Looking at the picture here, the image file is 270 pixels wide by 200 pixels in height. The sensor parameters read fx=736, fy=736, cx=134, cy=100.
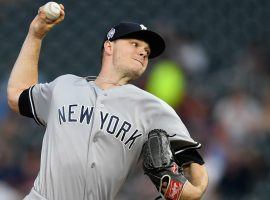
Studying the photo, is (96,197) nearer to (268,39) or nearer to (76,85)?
(76,85)

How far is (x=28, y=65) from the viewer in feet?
10.3

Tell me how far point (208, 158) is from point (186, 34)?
115 centimetres

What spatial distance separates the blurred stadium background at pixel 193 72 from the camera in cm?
492

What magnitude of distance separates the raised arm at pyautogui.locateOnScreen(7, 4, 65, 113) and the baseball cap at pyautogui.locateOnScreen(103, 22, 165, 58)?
24 cm

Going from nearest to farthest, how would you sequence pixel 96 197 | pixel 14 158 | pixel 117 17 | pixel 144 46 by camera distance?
pixel 96 197 → pixel 144 46 → pixel 14 158 → pixel 117 17

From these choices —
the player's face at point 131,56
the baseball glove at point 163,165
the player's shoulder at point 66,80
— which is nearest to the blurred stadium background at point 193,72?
the player's shoulder at point 66,80

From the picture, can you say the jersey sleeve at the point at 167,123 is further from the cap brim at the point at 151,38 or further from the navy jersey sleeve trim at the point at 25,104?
the navy jersey sleeve trim at the point at 25,104

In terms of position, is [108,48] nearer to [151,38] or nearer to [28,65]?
[151,38]

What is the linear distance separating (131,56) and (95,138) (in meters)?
0.39

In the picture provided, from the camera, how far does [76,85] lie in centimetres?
300

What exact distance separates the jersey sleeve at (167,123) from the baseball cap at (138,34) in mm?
300

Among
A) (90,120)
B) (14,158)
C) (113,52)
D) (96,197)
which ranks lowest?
(14,158)

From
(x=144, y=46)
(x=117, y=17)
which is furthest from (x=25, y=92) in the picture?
(x=117, y=17)

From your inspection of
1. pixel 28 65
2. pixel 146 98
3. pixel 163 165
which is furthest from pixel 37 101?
pixel 163 165
